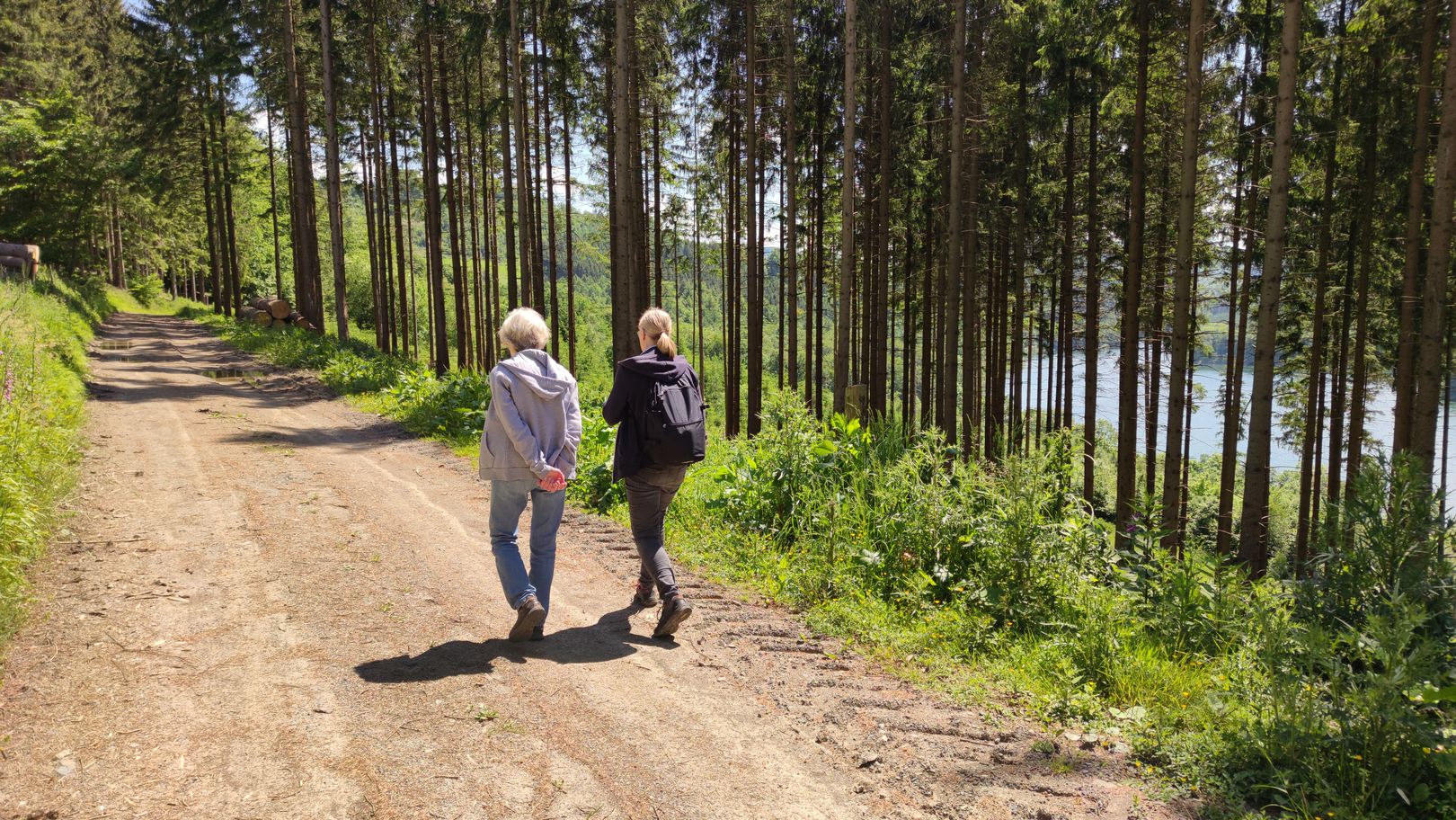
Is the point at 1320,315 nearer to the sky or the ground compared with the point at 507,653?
nearer to the sky

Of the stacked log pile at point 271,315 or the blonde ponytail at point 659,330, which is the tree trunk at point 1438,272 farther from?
the stacked log pile at point 271,315

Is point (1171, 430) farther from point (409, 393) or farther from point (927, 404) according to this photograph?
point (409, 393)

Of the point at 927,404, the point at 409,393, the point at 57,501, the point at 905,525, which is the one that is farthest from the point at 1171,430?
the point at 57,501

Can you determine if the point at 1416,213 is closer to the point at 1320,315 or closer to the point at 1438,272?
the point at 1438,272

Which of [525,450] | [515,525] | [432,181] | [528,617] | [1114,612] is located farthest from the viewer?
[432,181]

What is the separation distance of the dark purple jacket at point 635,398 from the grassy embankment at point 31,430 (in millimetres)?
3656

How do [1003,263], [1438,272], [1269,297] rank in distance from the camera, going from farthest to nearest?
[1003,263] < [1269,297] < [1438,272]

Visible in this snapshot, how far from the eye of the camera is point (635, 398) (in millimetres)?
5215

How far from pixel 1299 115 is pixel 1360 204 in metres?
2.27

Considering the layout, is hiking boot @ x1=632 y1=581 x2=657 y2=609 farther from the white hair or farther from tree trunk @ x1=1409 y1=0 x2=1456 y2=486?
tree trunk @ x1=1409 y1=0 x2=1456 y2=486

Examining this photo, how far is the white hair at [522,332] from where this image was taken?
501 cm

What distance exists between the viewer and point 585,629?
17.9 ft

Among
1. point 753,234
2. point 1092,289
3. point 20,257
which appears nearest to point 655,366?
point 753,234

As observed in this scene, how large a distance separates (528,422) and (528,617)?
4.02 ft
